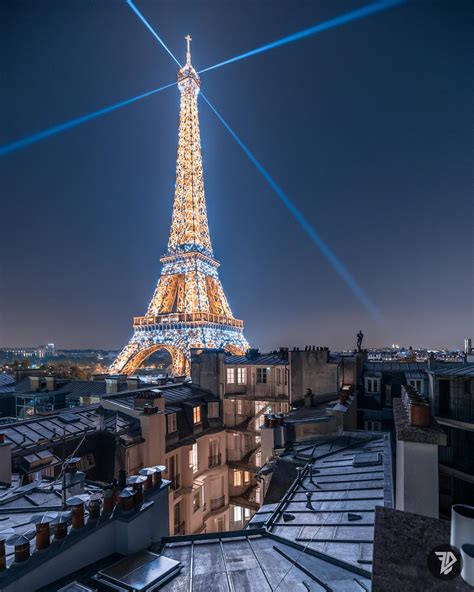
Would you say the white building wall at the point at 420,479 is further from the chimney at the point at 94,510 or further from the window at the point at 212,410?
the window at the point at 212,410

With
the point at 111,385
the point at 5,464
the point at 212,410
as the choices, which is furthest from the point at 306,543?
the point at 111,385

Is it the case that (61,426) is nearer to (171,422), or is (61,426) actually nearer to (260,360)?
(171,422)

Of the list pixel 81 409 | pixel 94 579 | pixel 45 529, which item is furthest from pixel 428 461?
pixel 81 409

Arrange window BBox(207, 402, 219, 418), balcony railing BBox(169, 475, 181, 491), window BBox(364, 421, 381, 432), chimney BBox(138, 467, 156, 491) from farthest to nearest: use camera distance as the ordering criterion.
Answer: window BBox(207, 402, 219, 418), window BBox(364, 421, 381, 432), balcony railing BBox(169, 475, 181, 491), chimney BBox(138, 467, 156, 491)

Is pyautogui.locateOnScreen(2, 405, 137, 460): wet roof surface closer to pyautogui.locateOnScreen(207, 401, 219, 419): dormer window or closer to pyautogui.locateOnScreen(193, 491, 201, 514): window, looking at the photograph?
pyautogui.locateOnScreen(193, 491, 201, 514): window

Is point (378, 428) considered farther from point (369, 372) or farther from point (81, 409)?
point (81, 409)

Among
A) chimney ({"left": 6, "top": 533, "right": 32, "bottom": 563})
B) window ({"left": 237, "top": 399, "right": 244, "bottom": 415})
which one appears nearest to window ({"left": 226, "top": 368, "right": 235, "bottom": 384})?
window ({"left": 237, "top": 399, "right": 244, "bottom": 415})

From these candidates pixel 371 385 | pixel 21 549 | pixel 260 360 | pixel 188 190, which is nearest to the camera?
pixel 21 549
